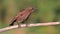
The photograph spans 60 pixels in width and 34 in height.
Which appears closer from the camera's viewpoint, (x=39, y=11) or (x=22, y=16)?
(x=22, y=16)

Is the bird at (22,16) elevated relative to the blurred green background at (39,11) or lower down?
elevated

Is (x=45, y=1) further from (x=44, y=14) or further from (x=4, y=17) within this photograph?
(x=4, y=17)

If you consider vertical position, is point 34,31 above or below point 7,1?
below

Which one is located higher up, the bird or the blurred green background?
the bird

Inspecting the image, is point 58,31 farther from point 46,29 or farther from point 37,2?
point 37,2

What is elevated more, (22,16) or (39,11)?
(22,16)

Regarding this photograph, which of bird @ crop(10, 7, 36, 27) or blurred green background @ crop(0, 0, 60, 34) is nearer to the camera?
bird @ crop(10, 7, 36, 27)

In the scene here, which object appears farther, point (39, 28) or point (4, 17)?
point (4, 17)

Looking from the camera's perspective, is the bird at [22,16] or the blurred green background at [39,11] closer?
the bird at [22,16]

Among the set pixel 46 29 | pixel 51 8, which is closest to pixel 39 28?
pixel 46 29
